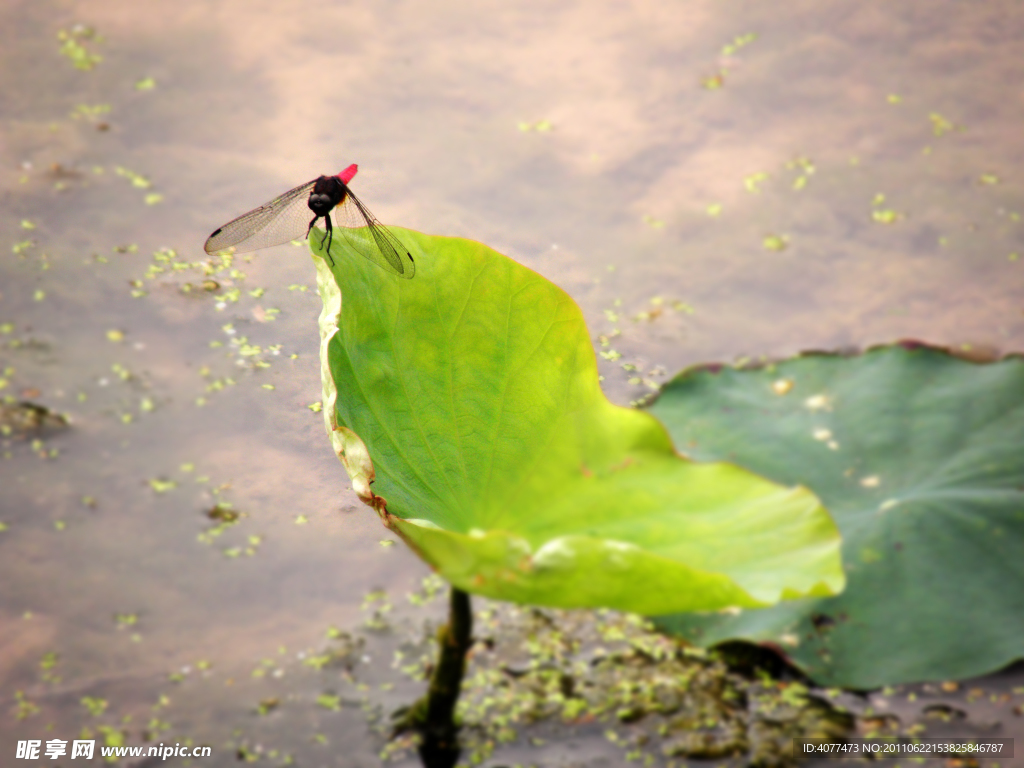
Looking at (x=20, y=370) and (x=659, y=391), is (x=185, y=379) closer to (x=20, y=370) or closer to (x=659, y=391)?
(x=20, y=370)

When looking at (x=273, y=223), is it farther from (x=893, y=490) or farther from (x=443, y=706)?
(x=893, y=490)

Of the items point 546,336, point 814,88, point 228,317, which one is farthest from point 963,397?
point 228,317

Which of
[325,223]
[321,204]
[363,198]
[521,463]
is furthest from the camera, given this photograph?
[363,198]

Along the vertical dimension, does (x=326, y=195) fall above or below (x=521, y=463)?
above

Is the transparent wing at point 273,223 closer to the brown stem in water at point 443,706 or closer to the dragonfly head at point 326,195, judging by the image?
the dragonfly head at point 326,195

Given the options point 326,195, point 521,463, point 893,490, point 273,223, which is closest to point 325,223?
point 273,223

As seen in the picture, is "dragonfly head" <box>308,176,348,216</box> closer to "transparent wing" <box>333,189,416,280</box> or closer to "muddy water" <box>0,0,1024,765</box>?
"transparent wing" <box>333,189,416,280</box>
